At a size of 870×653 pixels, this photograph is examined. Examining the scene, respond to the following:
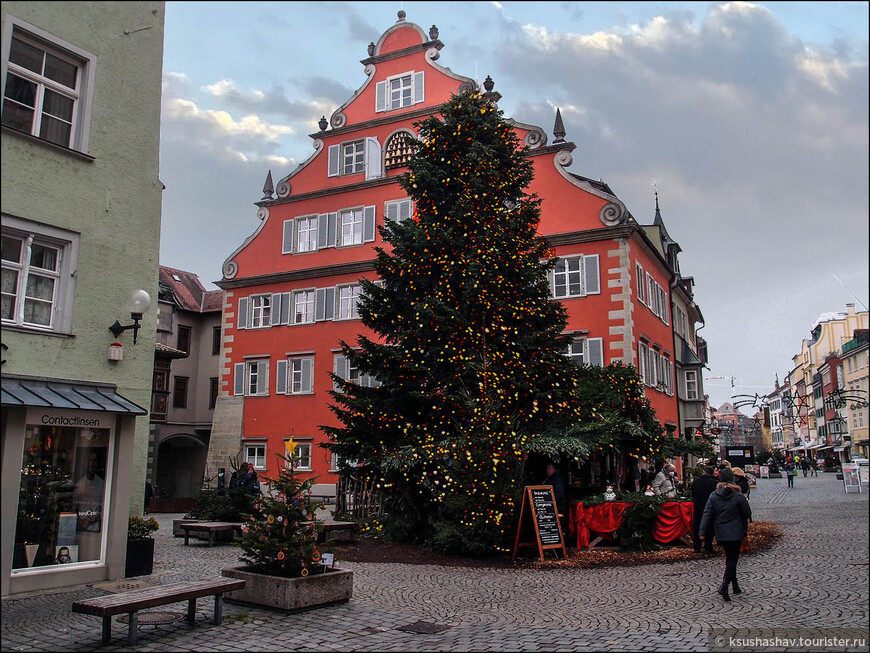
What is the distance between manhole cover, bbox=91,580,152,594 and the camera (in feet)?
32.2

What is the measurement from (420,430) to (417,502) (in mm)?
1517

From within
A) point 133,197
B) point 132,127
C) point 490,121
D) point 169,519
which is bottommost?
point 169,519

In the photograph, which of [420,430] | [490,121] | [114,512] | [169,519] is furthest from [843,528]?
[169,519]

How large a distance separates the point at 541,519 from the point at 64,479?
7843mm

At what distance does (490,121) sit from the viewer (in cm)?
1789

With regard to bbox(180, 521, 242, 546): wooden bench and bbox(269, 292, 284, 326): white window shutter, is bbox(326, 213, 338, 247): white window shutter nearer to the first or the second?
bbox(269, 292, 284, 326): white window shutter

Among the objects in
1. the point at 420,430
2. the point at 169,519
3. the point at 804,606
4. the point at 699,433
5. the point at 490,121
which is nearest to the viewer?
the point at 804,606

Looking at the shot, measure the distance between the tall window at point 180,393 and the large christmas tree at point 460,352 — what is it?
24.0 metres

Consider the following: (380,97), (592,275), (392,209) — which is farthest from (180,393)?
(592,275)

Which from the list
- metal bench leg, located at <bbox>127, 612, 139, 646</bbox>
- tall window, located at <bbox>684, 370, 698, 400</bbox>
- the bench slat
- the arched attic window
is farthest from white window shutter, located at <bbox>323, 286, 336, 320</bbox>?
metal bench leg, located at <bbox>127, 612, 139, 646</bbox>

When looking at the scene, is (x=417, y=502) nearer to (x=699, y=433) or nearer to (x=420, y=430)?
(x=420, y=430)

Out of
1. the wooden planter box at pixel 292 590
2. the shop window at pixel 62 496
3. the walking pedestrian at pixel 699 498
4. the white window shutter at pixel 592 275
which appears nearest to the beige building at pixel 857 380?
the white window shutter at pixel 592 275

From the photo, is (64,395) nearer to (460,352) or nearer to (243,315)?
(460,352)

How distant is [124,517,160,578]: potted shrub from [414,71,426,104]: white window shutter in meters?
22.9
